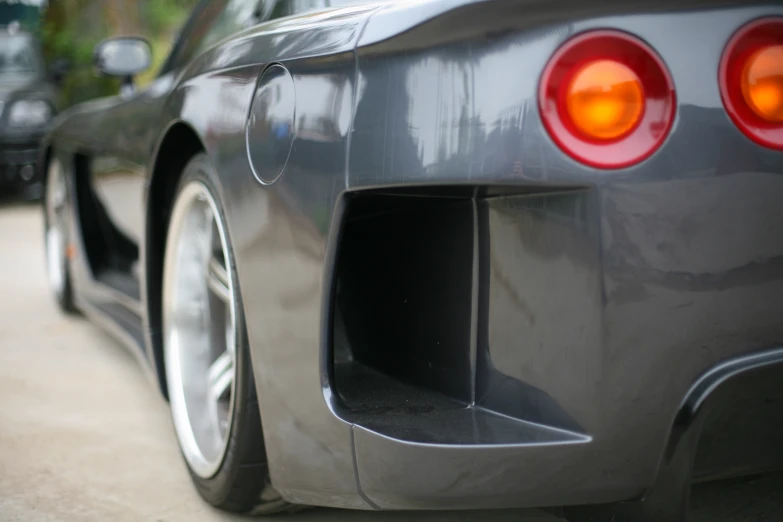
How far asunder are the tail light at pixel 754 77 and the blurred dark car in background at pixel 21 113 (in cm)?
853

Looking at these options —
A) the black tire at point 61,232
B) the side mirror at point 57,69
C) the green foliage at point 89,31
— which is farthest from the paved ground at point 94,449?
the green foliage at point 89,31

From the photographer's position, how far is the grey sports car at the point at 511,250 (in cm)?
125

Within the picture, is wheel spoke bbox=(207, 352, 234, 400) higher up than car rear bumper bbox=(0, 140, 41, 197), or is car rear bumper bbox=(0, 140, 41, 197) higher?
car rear bumper bbox=(0, 140, 41, 197)

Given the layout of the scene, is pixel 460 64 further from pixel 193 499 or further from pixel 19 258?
pixel 19 258

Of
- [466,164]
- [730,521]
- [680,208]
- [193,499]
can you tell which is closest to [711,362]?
[680,208]

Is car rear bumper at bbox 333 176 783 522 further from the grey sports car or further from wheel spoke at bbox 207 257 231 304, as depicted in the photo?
wheel spoke at bbox 207 257 231 304

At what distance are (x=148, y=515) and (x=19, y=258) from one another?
4707 millimetres

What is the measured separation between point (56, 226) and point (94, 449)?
2.04m

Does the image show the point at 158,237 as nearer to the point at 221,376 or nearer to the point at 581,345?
the point at 221,376

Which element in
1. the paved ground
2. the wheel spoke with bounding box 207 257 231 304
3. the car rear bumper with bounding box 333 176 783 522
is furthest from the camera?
the wheel spoke with bounding box 207 257 231 304

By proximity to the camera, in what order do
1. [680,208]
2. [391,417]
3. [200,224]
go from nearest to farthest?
[680,208] < [391,417] < [200,224]

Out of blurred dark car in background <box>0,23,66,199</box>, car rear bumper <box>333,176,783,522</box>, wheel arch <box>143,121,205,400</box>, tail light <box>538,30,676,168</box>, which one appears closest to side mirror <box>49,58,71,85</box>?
blurred dark car in background <box>0,23,66,199</box>

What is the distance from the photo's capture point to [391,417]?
147 centimetres

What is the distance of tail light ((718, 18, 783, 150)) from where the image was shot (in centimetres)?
125
